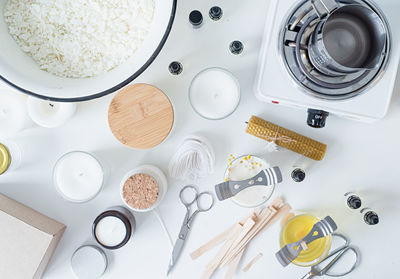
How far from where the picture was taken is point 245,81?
1.09m

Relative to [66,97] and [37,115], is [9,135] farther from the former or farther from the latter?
[66,97]

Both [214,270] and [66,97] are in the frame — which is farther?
[214,270]

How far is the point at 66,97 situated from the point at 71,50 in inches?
6.9

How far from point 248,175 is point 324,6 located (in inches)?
21.6

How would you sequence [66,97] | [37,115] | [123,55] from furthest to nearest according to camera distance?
[37,115], [123,55], [66,97]

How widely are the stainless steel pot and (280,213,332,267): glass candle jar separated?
1.61ft

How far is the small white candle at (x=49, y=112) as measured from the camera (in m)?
1.06

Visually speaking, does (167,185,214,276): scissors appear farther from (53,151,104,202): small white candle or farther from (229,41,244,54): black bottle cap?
(229,41,244,54): black bottle cap

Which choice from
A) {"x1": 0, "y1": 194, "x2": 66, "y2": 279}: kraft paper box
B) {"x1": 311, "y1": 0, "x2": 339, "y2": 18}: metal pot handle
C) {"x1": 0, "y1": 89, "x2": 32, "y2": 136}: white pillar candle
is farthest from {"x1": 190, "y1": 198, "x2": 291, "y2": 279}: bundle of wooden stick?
{"x1": 0, "y1": 89, "x2": 32, "y2": 136}: white pillar candle

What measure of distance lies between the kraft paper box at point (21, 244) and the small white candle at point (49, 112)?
0.89 feet

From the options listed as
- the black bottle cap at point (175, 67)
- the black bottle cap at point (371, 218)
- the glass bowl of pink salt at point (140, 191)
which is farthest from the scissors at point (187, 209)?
the black bottle cap at point (371, 218)

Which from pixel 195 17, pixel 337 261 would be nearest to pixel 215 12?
pixel 195 17

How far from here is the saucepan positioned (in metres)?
0.84

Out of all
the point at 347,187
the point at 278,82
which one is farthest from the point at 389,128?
the point at 278,82
